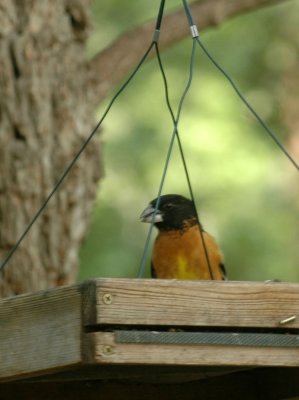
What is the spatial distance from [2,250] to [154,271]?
2.81 feet

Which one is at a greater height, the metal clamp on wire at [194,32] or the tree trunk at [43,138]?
the tree trunk at [43,138]

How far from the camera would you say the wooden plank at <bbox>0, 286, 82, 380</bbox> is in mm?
3547

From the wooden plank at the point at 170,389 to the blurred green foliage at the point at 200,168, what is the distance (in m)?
6.06

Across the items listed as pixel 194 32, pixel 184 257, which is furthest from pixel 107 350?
pixel 184 257

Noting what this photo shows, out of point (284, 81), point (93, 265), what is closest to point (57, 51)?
point (93, 265)

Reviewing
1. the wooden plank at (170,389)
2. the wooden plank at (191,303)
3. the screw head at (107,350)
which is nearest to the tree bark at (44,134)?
the wooden plank at (170,389)

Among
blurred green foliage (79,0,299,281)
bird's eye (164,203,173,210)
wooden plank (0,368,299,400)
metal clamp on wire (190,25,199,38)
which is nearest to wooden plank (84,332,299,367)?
wooden plank (0,368,299,400)

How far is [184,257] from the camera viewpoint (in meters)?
6.57

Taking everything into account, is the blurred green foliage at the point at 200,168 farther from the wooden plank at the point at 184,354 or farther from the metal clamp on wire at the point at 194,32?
the wooden plank at the point at 184,354

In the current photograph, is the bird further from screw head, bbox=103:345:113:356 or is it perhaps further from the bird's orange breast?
screw head, bbox=103:345:113:356

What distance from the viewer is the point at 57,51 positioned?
6.81 meters

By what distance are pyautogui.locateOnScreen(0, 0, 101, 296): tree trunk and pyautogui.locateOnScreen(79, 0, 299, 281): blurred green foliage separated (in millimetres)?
3583

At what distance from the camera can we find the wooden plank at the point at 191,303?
350 cm

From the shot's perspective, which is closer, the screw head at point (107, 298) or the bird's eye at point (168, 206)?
the screw head at point (107, 298)
